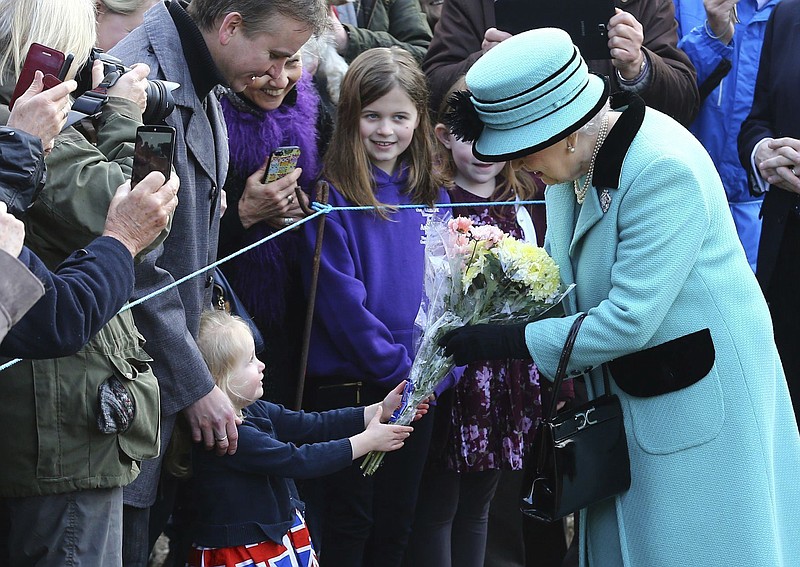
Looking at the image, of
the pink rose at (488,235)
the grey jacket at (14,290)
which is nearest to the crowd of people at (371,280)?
the grey jacket at (14,290)

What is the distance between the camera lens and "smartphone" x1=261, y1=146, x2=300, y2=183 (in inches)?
156

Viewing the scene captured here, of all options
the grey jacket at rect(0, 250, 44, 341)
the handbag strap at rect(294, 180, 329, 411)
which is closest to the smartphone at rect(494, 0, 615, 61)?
the handbag strap at rect(294, 180, 329, 411)

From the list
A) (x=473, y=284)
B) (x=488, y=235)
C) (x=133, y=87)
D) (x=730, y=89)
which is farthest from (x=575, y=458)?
(x=730, y=89)

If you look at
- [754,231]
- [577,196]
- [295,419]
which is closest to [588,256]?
[577,196]

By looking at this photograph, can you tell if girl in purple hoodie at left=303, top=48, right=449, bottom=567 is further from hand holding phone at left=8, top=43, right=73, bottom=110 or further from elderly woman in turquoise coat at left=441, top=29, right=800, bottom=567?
hand holding phone at left=8, top=43, right=73, bottom=110

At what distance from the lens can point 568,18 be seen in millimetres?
4527

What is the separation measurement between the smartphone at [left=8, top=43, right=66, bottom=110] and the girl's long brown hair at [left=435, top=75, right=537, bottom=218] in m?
2.26

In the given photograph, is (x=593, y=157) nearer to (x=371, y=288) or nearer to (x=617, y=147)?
(x=617, y=147)

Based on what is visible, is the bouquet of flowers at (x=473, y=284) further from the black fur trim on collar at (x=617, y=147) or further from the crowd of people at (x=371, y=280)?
the black fur trim on collar at (x=617, y=147)

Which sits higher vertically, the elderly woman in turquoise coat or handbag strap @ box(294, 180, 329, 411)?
the elderly woman in turquoise coat

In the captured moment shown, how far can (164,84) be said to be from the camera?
9.95 feet

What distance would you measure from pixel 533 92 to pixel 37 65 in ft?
4.17

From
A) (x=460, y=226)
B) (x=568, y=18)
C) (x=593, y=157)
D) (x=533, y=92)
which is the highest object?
(x=533, y=92)

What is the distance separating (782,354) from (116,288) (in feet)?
11.1
